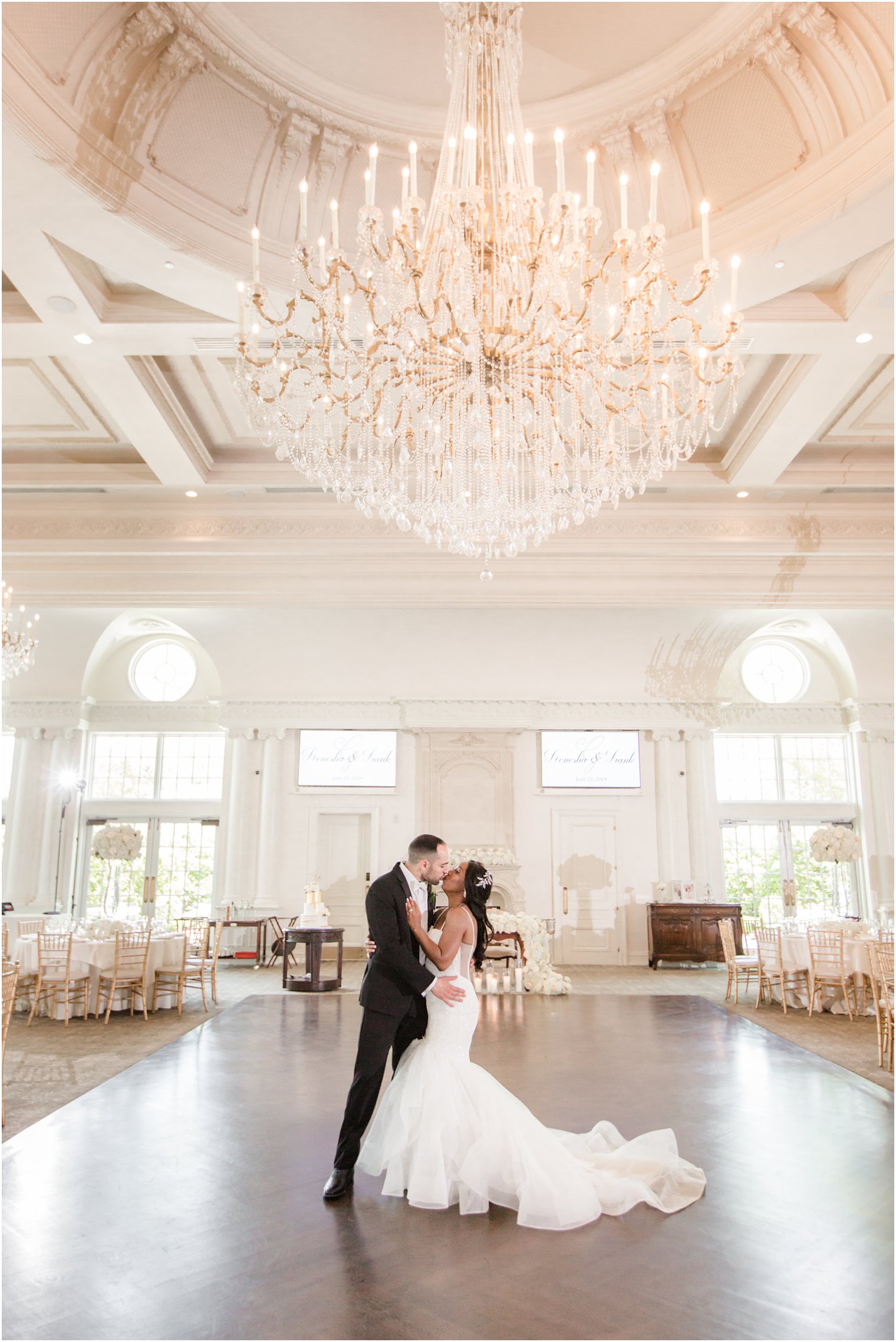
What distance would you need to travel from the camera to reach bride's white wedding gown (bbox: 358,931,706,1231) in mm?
3877

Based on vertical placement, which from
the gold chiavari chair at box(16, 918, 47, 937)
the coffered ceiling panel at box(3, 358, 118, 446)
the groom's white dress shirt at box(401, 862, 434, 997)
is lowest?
the gold chiavari chair at box(16, 918, 47, 937)

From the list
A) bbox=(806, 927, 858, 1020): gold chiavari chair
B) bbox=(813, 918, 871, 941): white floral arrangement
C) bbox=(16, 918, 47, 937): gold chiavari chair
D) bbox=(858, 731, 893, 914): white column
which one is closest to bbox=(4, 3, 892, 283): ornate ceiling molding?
bbox=(806, 927, 858, 1020): gold chiavari chair

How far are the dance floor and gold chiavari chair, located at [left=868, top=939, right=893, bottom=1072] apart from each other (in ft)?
2.30

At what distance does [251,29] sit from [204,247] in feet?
5.14

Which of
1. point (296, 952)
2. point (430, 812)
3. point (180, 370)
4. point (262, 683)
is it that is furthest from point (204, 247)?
point (296, 952)

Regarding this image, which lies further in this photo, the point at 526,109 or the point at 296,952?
the point at 296,952

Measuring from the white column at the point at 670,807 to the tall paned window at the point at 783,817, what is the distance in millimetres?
1080

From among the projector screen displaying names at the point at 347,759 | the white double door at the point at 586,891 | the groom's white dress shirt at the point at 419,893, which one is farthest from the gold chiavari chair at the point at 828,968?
the projector screen displaying names at the point at 347,759

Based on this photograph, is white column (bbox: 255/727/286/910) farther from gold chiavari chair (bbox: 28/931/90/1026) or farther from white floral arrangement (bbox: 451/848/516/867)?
gold chiavari chair (bbox: 28/931/90/1026)

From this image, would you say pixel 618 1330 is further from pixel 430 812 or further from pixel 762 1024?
pixel 430 812

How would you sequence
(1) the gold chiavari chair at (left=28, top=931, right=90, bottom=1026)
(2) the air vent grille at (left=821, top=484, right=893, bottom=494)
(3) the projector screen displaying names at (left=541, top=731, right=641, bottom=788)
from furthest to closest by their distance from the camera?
(3) the projector screen displaying names at (left=541, top=731, right=641, bottom=788), (2) the air vent grille at (left=821, top=484, right=893, bottom=494), (1) the gold chiavari chair at (left=28, top=931, right=90, bottom=1026)

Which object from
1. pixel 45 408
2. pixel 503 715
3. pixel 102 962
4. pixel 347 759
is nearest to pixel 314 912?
pixel 102 962

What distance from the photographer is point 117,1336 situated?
9.67 feet

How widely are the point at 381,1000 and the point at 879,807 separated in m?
12.7
